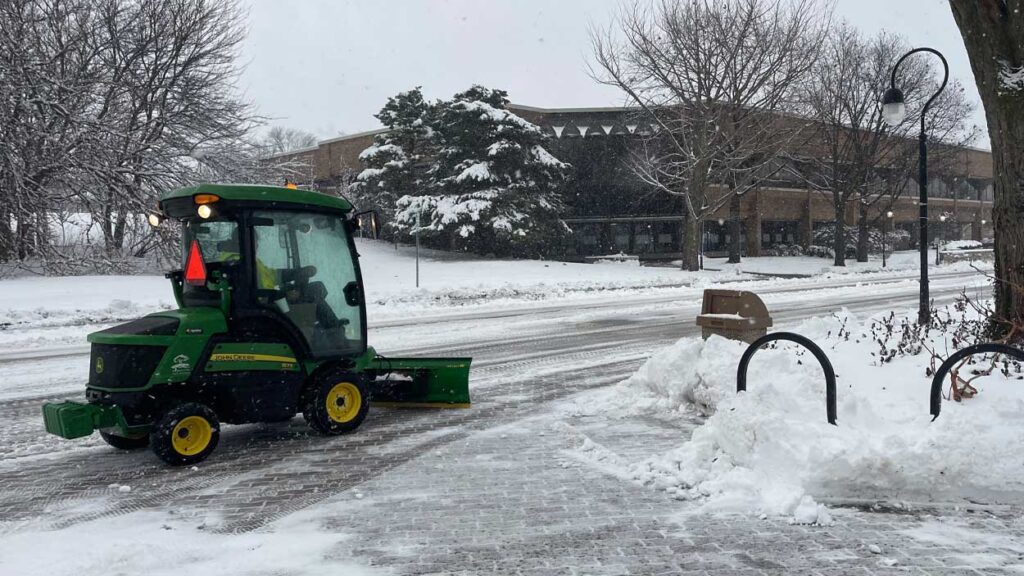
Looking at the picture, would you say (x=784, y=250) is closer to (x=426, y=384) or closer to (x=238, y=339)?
(x=426, y=384)

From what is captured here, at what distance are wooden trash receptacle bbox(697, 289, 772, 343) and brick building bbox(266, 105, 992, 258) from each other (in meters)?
29.0

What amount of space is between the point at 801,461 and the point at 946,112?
43.5 m

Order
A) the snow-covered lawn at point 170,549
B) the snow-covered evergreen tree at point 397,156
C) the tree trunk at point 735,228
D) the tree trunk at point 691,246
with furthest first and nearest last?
the tree trunk at point 735,228 < the snow-covered evergreen tree at point 397,156 < the tree trunk at point 691,246 < the snow-covered lawn at point 170,549

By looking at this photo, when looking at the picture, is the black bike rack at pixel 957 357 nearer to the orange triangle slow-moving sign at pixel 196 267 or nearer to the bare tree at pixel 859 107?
the orange triangle slow-moving sign at pixel 196 267

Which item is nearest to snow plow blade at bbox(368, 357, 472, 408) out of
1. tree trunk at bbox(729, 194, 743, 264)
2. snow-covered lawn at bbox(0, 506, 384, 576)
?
snow-covered lawn at bbox(0, 506, 384, 576)

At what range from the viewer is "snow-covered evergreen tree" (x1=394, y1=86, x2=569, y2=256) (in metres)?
33.0

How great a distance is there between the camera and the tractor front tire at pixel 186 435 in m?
5.89

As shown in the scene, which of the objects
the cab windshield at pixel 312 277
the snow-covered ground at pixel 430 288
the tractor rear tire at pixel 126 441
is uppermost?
the cab windshield at pixel 312 277

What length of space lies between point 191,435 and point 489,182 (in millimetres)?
28083

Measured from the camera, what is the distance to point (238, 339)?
624cm

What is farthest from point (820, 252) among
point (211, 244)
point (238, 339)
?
point (238, 339)

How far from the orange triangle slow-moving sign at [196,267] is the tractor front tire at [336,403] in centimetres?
133

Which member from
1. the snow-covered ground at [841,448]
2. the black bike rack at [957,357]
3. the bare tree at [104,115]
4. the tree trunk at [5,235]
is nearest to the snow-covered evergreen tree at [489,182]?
the bare tree at [104,115]

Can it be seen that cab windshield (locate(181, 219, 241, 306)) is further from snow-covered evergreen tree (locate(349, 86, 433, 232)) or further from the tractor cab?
snow-covered evergreen tree (locate(349, 86, 433, 232))
